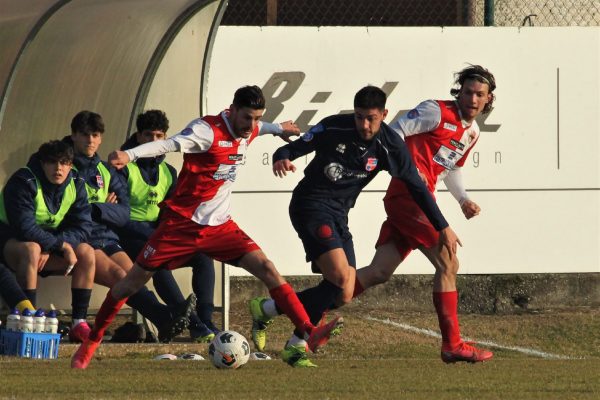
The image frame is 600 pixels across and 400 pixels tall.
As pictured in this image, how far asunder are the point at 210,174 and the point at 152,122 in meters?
2.16

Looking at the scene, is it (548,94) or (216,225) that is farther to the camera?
(548,94)

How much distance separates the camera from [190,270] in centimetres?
1338

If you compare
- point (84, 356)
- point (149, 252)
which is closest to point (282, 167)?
point (149, 252)

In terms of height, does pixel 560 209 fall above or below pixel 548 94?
below

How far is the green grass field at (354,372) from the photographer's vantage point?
8.35 m

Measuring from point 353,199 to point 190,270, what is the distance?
10.3 ft

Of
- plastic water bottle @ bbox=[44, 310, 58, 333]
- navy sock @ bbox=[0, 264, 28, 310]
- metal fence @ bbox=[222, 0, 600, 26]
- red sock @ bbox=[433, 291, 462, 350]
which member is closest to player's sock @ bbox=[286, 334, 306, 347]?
red sock @ bbox=[433, 291, 462, 350]

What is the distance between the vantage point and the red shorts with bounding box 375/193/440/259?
10.4 m

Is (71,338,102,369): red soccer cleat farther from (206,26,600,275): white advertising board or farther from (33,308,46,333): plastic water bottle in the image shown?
(206,26,600,275): white advertising board

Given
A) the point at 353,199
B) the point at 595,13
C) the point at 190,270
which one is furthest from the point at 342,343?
the point at 595,13

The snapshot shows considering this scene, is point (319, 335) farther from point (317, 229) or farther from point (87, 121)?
point (87, 121)

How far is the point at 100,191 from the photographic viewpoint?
12.2 m

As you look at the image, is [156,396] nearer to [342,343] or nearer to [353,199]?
[353,199]

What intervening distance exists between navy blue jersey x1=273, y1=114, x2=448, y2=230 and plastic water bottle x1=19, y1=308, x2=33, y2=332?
2059 millimetres
